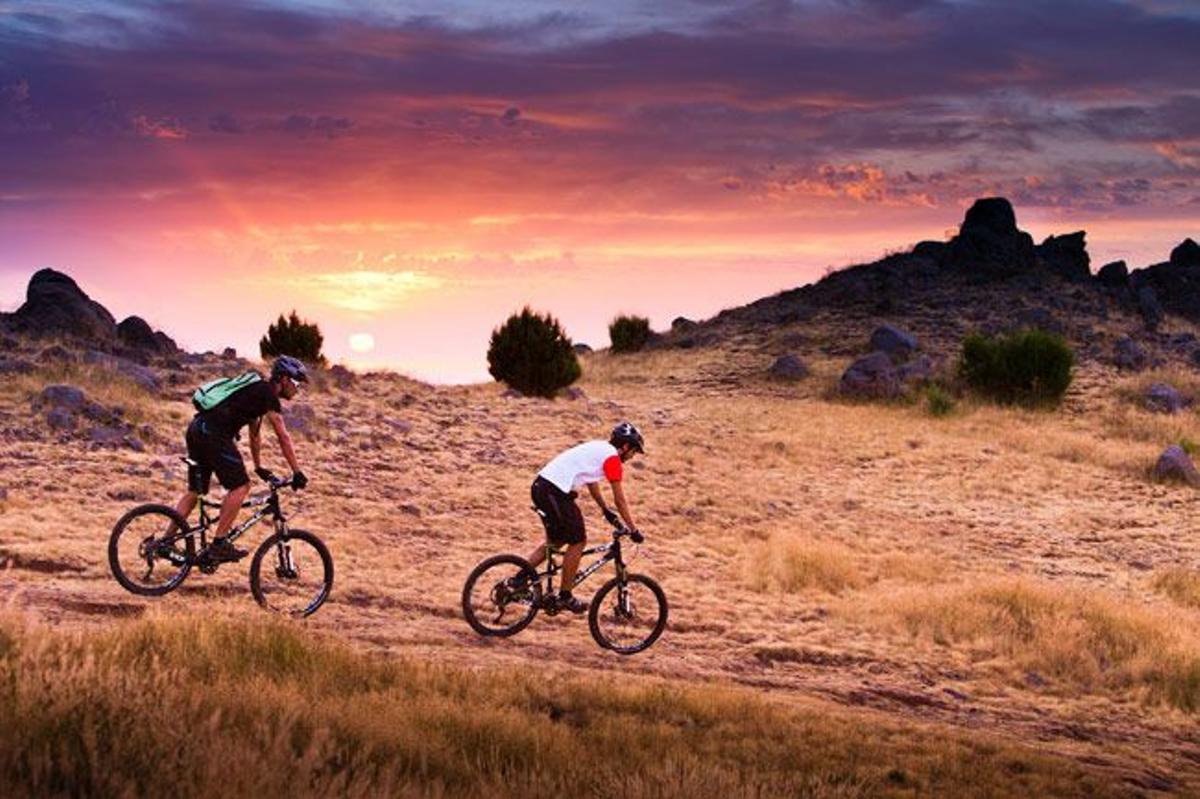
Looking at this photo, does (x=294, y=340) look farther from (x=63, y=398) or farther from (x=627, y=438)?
(x=627, y=438)

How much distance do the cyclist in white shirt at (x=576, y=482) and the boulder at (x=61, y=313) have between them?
2388 cm

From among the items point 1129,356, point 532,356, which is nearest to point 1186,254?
point 1129,356

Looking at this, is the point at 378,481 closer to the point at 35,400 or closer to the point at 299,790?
the point at 35,400

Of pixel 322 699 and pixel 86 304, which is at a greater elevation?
pixel 86 304

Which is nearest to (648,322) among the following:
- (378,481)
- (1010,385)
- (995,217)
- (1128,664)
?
(995,217)

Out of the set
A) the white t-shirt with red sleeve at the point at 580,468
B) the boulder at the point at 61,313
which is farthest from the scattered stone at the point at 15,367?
the white t-shirt with red sleeve at the point at 580,468

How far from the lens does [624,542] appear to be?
65.4 feet

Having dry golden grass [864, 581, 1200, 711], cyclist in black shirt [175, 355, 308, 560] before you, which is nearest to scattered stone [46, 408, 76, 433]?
cyclist in black shirt [175, 355, 308, 560]

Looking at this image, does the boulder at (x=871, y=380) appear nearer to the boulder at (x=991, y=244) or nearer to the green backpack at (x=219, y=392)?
the boulder at (x=991, y=244)

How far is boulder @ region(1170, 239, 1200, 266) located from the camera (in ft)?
218

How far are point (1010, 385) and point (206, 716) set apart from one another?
36664 millimetres

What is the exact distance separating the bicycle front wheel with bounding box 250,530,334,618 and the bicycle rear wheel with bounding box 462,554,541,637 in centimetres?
158

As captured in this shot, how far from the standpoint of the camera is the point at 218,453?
12.4m

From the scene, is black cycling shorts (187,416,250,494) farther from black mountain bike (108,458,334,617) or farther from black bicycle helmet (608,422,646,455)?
black bicycle helmet (608,422,646,455)
